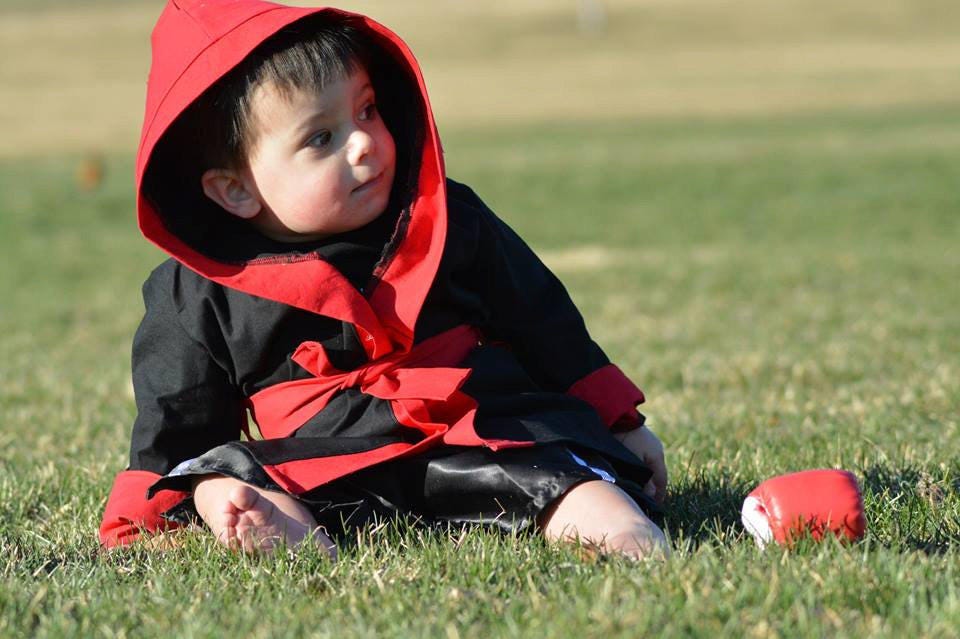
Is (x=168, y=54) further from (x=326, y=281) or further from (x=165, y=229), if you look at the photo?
(x=326, y=281)

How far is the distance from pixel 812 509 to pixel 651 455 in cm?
79

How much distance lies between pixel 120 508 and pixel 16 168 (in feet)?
88.9

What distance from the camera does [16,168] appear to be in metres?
29.1

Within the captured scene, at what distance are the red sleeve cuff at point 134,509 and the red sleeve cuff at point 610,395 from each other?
45.0 inches

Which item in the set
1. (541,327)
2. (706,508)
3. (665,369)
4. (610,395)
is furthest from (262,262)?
(665,369)

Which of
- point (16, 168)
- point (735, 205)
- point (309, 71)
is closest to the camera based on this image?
point (309, 71)

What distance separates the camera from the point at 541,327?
12.8ft

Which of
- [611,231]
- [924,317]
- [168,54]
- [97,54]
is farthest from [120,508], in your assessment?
[97,54]

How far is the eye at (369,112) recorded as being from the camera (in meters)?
3.67

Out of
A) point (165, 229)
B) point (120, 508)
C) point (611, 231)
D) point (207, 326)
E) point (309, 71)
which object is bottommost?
point (611, 231)

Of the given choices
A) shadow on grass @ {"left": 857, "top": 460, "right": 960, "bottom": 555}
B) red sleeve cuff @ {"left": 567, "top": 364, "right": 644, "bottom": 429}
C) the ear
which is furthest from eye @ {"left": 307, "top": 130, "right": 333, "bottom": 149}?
shadow on grass @ {"left": 857, "top": 460, "right": 960, "bottom": 555}

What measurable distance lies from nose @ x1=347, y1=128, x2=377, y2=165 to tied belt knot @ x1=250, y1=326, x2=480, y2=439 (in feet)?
1.64

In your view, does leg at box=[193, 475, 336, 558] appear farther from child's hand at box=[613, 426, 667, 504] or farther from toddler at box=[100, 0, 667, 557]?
child's hand at box=[613, 426, 667, 504]

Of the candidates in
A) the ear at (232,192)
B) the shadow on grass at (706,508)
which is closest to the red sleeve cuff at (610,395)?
the shadow on grass at (706,508)
